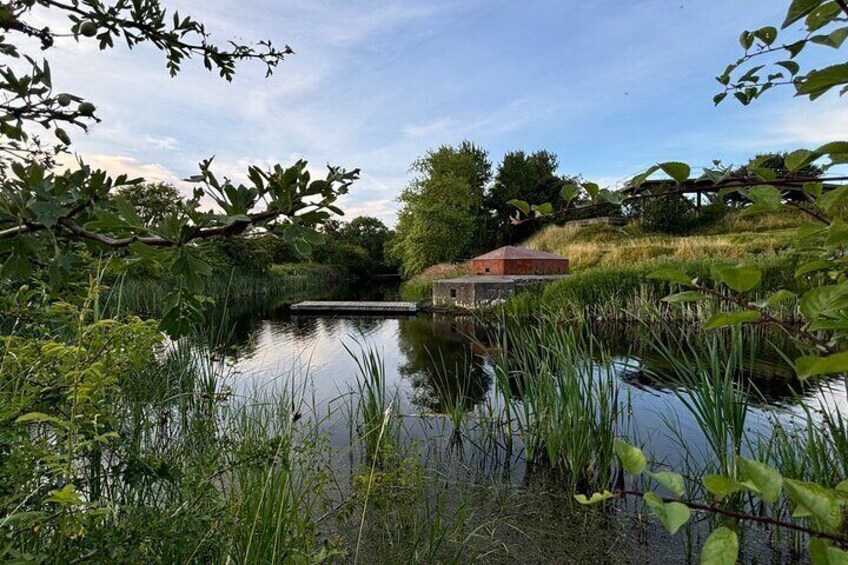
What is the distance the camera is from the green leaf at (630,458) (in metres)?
0.61

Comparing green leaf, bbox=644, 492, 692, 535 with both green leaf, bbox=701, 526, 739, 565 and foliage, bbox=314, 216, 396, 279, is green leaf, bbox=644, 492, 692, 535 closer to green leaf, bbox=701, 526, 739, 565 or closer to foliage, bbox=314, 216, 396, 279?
green leaf, bbox=701, 526, 739, 565

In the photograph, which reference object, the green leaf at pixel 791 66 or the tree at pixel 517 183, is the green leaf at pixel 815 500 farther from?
the tree at pixel 517 183

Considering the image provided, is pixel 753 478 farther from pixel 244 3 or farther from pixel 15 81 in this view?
pixel 244 3

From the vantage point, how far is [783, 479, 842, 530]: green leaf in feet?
1.57

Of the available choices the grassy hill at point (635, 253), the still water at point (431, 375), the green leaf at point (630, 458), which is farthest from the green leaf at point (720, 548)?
the grassy hill at point (635, 253)

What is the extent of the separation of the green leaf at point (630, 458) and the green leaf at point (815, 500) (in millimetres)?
153

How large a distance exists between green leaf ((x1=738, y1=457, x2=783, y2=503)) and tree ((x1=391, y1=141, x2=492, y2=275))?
76.9 ft

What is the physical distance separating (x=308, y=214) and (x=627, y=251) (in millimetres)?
18818

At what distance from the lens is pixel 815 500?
49cm

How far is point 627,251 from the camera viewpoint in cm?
1772

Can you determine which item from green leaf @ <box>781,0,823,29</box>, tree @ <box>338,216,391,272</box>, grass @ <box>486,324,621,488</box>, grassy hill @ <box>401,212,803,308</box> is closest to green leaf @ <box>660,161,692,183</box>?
green leaf @ <box>781,0,823,29</box>

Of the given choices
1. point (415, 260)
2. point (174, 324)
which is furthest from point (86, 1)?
point (415, 260)

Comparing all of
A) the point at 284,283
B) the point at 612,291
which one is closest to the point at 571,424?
the point at 612,291

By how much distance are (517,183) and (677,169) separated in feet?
107
